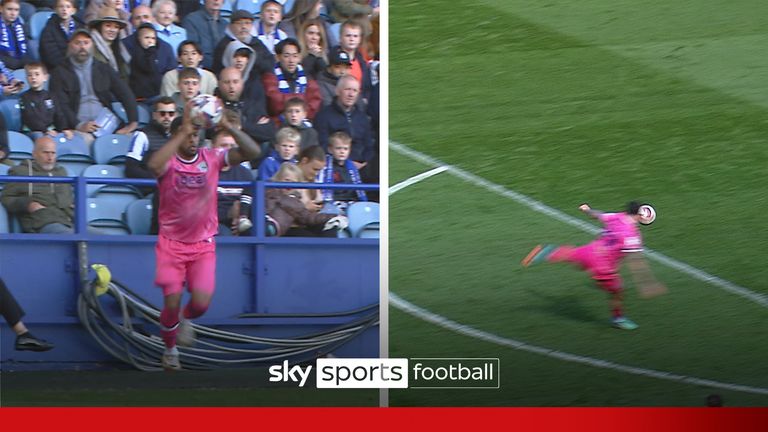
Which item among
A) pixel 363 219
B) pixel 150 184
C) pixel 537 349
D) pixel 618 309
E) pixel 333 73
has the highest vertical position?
pixel 333 73

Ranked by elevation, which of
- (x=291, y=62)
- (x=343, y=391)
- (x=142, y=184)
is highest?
(x=291, y=62)

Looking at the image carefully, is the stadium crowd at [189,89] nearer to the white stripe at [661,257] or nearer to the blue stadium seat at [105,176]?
the blue stadium seat at [105,176]

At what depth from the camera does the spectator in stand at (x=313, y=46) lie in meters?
5.06

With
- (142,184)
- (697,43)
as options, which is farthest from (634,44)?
(142,184)

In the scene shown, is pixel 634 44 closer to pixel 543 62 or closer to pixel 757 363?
pixel 543 62

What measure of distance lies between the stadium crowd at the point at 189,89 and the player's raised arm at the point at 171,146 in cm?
2

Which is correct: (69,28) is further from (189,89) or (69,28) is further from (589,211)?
(589,211)

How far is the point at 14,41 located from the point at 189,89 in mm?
550

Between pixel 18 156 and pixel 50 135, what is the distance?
0.38 ft

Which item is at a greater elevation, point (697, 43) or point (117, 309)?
point (697, 43)

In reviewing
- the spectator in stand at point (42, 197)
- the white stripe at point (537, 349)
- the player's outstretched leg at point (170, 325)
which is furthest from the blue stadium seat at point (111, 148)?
the white stripe at point (537, 349)

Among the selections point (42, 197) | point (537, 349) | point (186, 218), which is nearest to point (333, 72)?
point (186, 218)

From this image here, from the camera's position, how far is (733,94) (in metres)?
5.14

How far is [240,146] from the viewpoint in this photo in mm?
5023
